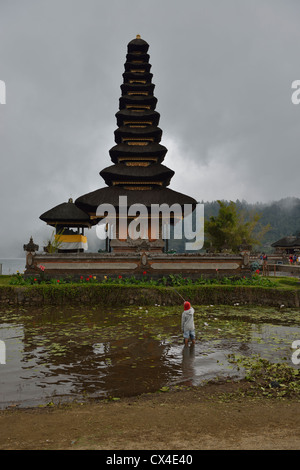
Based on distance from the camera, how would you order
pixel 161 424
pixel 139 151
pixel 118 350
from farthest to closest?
pixel 139 151, pixel 118 350, pixel 161 424

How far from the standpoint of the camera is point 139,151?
1163 inches

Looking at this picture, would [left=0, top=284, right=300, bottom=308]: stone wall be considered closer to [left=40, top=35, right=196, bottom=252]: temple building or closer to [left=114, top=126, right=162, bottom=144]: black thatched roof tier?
[left=40, top=35, right=196, bottom=252]: temple building

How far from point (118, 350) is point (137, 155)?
2295 centimetres

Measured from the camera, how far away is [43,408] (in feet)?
18.3

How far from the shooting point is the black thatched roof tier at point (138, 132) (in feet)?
99.7

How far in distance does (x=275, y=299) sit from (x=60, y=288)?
37.9ft

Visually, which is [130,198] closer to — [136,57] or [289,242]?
[136,57]

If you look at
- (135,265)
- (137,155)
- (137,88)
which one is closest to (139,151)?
(137,155)

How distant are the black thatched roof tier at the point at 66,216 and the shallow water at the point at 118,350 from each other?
Result: 14.4 m

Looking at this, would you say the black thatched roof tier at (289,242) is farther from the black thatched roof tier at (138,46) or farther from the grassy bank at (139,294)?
the grassy bank at (139,294)

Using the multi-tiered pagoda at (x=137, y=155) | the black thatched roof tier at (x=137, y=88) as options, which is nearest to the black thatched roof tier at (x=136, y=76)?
the multi-tiered pagoda at (x=137, y=155)

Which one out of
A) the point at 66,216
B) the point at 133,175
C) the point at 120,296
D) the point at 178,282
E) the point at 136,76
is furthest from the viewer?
the point at 136,76

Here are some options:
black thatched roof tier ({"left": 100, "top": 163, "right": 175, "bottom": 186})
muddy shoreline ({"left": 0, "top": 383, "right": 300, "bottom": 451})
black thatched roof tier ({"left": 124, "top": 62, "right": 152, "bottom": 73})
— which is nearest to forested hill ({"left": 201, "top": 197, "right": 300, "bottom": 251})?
black thatched roof tier ({"left": 124, "top": 62, "right": 152, "bottom": 73})
